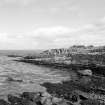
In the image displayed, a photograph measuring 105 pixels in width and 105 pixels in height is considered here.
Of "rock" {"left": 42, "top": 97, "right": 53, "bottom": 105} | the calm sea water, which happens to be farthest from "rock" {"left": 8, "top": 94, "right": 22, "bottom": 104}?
"rock" {"left": 42, "top": 97, "right": 53, "bottom": 105}

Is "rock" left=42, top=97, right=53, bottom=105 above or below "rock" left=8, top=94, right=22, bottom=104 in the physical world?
above

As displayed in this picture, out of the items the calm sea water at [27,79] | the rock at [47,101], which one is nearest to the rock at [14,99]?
the calm sea water at [27,79]

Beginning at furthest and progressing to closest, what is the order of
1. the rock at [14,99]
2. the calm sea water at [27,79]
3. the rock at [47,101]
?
1. the calm sea water at [27,79]
2. the rock at [14,99]
3. the rock at [47,101]

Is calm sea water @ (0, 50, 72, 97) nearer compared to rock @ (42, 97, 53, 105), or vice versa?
rock @ (42, 97, 53, 105)

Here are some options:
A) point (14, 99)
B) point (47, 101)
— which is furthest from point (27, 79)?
point (47, 101)

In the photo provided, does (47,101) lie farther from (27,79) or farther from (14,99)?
(27,79)

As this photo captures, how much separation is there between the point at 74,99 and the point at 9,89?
11.8m

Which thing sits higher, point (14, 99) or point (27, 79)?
point (27, 79)

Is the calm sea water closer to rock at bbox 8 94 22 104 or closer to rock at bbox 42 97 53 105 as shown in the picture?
rock at bbox 8 94 22 104

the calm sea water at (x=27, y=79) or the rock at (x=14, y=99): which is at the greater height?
the calm sea water at (x=27, y=79)

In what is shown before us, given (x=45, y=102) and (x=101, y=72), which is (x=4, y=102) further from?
(x=101, y=72)

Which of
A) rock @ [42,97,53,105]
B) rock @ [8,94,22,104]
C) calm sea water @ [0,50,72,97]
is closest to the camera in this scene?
rock @ [42,97,53,105]

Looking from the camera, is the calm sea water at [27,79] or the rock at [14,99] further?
the calm sea water at [27,79]

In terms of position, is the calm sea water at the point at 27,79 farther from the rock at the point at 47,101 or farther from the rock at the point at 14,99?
the rock at the point at 47,101
